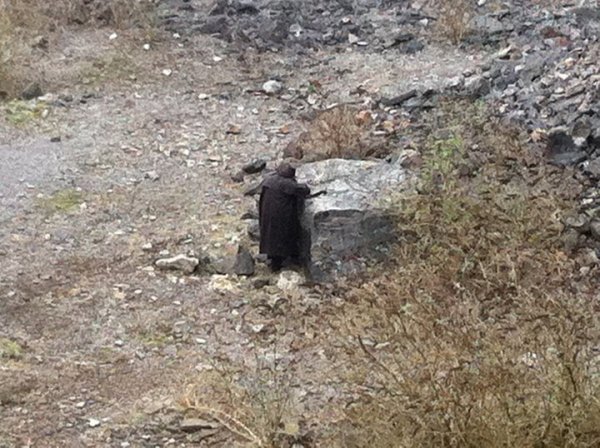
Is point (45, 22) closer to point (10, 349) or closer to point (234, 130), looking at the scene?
point (234, 130)

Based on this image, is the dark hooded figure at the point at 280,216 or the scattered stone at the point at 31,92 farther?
the scattered stone at the point at 31,92

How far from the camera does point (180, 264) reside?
6.81 metres

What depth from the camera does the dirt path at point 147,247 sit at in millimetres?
5277

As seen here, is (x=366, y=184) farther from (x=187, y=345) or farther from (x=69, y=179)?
(x=69, y=179)

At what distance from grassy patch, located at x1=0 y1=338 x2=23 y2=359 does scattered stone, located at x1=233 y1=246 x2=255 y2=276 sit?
153 centimetres

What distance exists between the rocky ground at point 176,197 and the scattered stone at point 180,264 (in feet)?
0.31

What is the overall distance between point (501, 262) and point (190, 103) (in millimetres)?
→ 4482

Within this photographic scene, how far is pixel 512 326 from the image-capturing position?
546 centimetres

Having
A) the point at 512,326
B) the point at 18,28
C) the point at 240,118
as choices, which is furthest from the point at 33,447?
the point at 18,28

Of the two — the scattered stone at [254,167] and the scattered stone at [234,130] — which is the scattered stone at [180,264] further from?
the scattered stone at [234,130]

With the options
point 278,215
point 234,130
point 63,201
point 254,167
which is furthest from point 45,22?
point 278,215

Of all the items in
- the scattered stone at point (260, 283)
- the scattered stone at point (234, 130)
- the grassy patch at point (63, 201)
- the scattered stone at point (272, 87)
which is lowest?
the grassy patch at point (63, 201)

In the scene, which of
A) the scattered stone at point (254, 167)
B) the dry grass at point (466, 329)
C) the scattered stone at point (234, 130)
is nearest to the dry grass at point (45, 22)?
the scattered stone at point (234, 130)

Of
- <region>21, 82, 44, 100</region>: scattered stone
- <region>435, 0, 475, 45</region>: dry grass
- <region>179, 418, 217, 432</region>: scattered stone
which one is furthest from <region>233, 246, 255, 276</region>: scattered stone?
<region>435, 0, 475, 45</region>: dry grass
